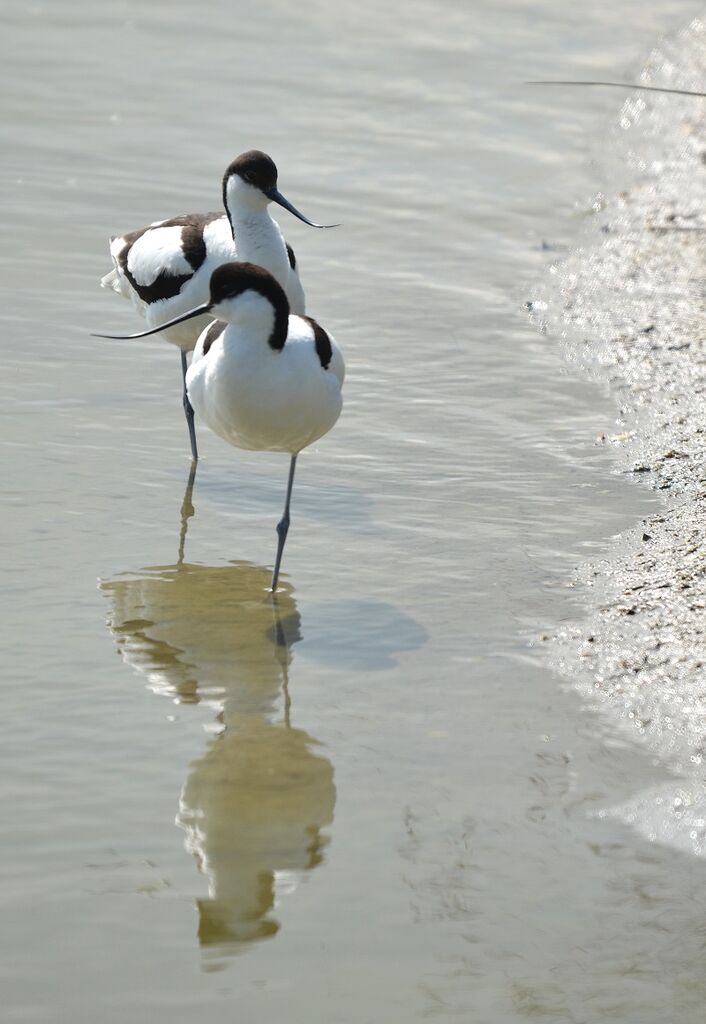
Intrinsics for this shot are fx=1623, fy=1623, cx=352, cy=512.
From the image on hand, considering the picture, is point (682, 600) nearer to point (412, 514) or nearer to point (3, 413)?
point (412, 514)

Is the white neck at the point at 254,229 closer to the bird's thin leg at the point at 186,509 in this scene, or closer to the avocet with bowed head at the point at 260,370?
the bird's thin leg at the point at 186,509

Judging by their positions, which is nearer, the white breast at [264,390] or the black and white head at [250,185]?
the white breast at [264,390]

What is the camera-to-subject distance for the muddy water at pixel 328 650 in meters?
3.49

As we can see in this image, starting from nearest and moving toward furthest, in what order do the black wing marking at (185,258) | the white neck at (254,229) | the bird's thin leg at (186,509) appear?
the bird's thin leg at (186,509) < the white neck at (254,229) < the black wing marking at (185,258)

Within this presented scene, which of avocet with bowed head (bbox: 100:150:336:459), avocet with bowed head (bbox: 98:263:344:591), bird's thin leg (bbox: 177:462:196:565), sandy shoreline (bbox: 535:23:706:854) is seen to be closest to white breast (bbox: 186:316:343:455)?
avocet with bowed head (bbox: 98:263:344:591)

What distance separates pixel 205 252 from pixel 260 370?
5.21ft

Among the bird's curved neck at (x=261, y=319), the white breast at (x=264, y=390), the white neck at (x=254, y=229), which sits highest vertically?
the white neck at (x=254, y=229)

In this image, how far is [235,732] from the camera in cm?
446

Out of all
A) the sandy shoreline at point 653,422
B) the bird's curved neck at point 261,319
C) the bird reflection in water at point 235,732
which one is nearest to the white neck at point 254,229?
the bird reflection in water at point 235,732

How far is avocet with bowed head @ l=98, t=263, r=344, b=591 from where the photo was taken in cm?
513

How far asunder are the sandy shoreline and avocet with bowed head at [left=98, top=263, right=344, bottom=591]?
1.09m

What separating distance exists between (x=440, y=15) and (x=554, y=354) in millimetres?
7327

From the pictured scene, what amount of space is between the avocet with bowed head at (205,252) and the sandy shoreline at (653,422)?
1582mm

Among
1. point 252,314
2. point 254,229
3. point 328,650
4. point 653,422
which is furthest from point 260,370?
point 653,422
